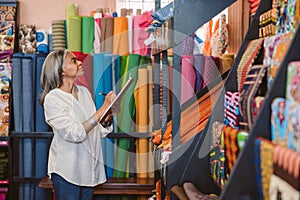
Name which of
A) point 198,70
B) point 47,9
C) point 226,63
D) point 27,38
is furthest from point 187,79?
point 47,9

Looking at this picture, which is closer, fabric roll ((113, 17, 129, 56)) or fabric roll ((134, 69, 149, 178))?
fabric roll ((134, 69, 149, 178))

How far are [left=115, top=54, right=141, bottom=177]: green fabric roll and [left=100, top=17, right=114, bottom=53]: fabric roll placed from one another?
31cm

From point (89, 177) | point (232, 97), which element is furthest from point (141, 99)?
point (232, 97)

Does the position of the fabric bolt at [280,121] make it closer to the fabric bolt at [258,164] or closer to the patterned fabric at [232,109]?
the fabric bolt at [258,164]

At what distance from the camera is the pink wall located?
486cm

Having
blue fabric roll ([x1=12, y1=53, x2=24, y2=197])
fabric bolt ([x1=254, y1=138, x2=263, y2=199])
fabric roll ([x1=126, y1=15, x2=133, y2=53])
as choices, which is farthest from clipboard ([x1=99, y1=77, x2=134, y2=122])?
fabric bolt ([x1=254, y1=138, x2=263, y2=199])

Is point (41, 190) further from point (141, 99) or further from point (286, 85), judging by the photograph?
point (286, 85)

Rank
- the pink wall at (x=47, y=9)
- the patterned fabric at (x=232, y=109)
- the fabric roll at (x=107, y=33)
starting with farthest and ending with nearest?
the pink wall at (x=47, y=9) → the fabric roll at (x=107, y=33) → the patterned fabric at (x=232, y=109)

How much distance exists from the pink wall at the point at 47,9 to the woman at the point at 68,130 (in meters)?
1.35

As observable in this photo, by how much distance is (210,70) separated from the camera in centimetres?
260

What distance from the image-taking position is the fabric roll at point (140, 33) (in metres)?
4.46

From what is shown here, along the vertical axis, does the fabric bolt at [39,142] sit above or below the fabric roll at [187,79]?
below

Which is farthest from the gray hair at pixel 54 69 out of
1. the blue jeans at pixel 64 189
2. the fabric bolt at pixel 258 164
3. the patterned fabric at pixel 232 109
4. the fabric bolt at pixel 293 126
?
the fabric bolt at pixel 293 126

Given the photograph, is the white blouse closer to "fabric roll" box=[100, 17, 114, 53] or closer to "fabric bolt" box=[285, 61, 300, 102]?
"fabric roll" box=[100, 17, 114, 53]
